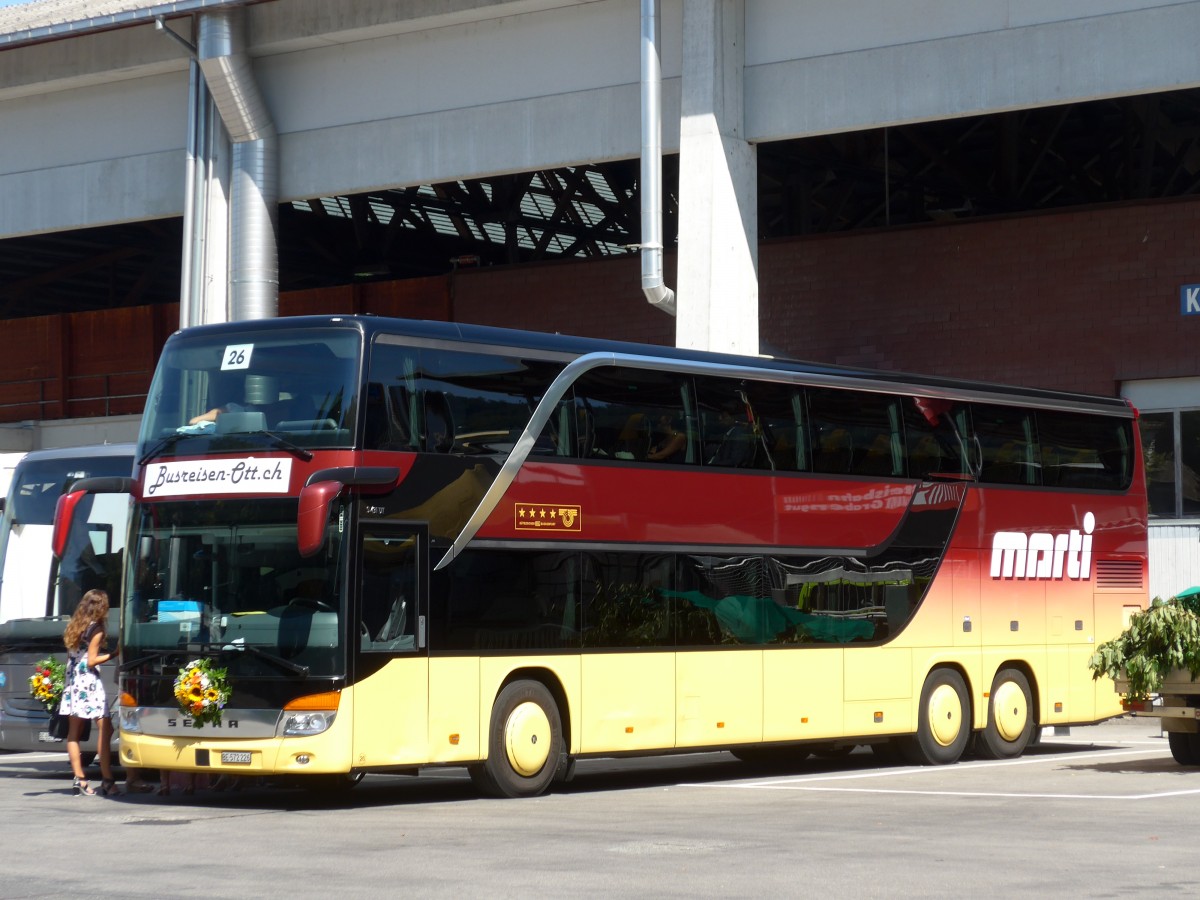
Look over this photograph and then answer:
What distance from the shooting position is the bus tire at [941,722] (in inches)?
753

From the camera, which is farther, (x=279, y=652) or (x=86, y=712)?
(x=86, y=712)

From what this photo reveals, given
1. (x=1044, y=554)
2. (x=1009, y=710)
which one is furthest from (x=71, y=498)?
(x=1044, y=554)

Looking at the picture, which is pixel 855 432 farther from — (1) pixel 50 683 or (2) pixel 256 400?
(1) pixel 50 683

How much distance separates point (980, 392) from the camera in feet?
64.8

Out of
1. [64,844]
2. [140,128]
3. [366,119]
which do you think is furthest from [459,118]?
[64,844]

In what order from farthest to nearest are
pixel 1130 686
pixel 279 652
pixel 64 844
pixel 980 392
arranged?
pixel 980 392
pixel 1130 686
pixel 279 652
pixel 64 844

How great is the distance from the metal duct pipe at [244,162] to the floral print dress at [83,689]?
390 inches

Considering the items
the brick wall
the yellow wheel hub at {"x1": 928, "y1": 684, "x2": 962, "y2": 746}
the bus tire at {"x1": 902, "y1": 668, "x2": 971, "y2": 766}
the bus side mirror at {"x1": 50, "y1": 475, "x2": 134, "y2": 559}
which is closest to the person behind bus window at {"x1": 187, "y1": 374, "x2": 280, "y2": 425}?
the bus side mirror at {"x1": 50, "y1": 475, "x2": 134, "y2": 559}

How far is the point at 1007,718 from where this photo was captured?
20172 mm

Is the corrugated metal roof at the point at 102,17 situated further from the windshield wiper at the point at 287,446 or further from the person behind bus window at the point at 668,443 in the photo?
the windshield wiper at the point at 287,446

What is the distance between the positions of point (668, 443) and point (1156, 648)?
16.5ft

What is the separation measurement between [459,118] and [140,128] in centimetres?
572

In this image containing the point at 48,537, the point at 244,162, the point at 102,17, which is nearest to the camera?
the point at 48,537

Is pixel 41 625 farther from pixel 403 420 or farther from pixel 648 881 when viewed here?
pixel 648 881
